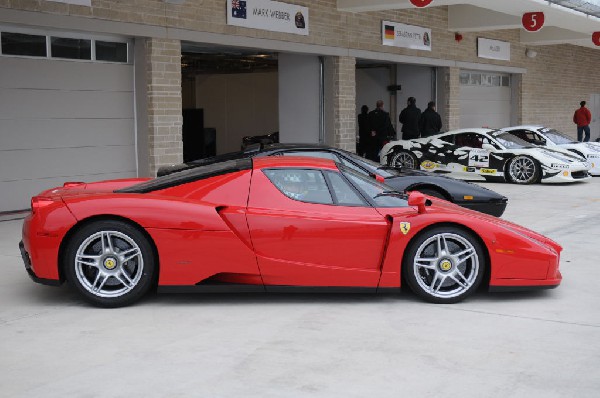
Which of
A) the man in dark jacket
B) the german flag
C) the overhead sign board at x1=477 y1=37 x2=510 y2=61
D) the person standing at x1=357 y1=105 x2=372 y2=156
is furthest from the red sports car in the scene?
the overhead sign board at x1=477 y1=37 x2=510 y2=61

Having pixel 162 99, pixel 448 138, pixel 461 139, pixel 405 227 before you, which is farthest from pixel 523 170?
pixel 405 227

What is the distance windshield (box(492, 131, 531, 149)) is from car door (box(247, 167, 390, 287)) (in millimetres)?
11461

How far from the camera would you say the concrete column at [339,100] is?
18.4 metres

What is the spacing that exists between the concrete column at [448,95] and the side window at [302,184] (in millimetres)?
17750

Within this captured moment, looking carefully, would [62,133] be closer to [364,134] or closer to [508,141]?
[508,141]

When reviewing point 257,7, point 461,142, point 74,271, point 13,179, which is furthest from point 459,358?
point 461,142

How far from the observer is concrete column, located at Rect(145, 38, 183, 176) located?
44.5 feet

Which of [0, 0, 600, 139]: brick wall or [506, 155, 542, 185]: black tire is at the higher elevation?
[0, 0, 600, 139]: brick wall

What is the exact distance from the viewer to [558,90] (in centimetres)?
3244

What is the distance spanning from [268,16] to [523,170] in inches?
239

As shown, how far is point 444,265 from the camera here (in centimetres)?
627

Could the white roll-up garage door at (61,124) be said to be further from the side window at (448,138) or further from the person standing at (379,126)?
the person standing at (379,126)

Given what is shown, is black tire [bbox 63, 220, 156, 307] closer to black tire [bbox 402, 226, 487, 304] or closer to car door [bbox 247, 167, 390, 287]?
car door [bbox 247, 167, 390, 287]

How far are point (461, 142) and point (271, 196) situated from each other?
461 inches
